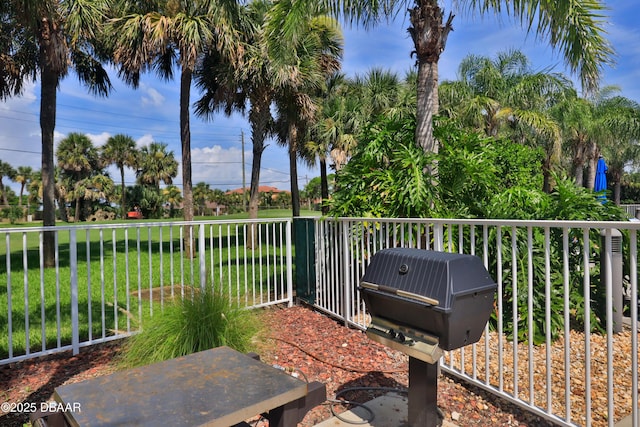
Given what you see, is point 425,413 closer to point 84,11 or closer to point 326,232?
point 326,232

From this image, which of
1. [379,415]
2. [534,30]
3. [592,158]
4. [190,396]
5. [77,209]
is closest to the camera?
[190,396]

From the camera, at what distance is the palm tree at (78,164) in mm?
34125

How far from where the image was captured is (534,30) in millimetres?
5008

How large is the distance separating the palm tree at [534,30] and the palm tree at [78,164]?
36.6 m

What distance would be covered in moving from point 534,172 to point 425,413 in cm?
601

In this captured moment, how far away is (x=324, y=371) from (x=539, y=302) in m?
2.28

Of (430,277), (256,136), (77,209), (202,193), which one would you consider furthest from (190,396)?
(202,193)

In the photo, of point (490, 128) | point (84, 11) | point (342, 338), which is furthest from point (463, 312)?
point (490, 128)

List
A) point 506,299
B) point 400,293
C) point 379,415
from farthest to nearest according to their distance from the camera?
point 506,299 → point 379,415 → point 400,293

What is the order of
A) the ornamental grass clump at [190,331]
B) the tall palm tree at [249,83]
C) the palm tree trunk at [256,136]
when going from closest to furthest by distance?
the ornamental grass clump at [190,331] → the tall palm tree at [249,83] → the palm tree trunk at [256,136]

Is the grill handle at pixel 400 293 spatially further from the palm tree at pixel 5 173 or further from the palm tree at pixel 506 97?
the palm tree at pixel 5 173

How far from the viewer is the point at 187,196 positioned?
38.9ft

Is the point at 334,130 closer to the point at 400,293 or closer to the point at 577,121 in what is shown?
the point at 400,293

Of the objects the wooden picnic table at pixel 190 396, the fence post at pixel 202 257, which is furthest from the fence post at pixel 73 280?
the wooden picnic table at pixel 190 396
